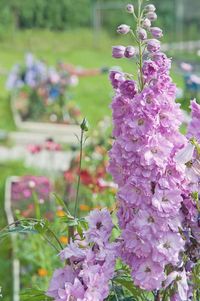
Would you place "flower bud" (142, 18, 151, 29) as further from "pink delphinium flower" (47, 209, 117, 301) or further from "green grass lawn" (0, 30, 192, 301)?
"green grass lawn" (0, 30, 192, 301)

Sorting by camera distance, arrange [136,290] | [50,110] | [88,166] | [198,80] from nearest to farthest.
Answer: [136,290], [198,80], [88,166], [50,110]

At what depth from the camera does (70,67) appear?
11320 mm

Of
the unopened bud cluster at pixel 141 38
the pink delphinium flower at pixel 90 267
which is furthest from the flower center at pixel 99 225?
the unopened bud cluster at pixel 141 38

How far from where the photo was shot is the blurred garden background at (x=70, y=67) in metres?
5.25

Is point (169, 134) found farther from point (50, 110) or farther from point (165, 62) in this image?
point (50, 110)

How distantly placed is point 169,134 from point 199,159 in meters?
0.10

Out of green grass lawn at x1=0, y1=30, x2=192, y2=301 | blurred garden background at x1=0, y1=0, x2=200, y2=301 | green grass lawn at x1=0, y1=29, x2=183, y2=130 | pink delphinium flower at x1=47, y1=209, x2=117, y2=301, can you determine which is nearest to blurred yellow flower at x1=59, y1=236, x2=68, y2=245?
blurred garden background at x1=0, y1=0, x2=200, y2=301

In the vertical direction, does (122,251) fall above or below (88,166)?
above

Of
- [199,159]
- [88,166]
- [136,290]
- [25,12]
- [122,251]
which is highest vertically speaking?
[199,159]

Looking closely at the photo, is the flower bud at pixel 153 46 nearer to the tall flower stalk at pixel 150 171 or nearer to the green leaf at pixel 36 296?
the tall flower stalk at pixel 150 171

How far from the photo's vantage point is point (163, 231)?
70.7 inches

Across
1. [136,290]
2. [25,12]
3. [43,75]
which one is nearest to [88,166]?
[136,290]

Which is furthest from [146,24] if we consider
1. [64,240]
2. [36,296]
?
[64,240]

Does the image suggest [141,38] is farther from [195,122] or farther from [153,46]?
[195,122]
